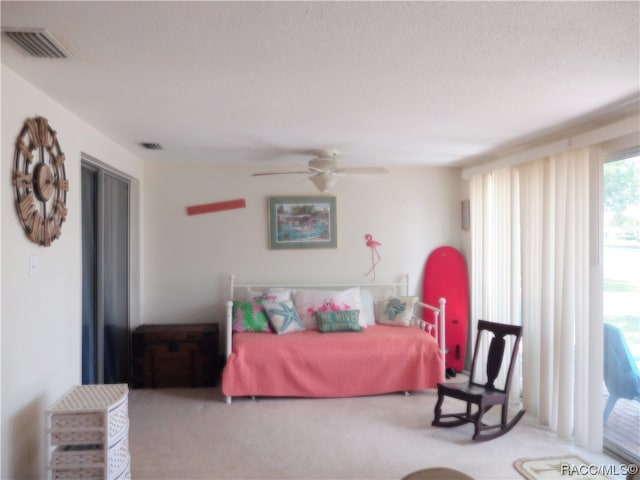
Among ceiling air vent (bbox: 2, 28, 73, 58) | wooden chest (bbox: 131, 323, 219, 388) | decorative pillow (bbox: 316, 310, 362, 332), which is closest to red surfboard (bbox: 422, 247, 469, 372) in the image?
decorative pillow (bbox: 316, 310, 362, 332)

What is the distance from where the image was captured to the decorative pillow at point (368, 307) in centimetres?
449

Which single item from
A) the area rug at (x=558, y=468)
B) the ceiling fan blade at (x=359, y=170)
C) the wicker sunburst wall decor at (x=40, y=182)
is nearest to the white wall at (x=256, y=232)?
the ceiling fan blade at (x=359, y=170)

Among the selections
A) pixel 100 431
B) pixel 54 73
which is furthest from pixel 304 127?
pixel 100 431

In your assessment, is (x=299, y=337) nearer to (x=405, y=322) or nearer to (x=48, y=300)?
(x=405, y=322)

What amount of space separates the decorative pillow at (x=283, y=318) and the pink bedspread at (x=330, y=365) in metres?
0.14

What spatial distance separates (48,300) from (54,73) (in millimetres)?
1239

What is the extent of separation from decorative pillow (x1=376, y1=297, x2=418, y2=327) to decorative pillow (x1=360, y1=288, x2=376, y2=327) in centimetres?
10

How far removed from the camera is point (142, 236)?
449 cm

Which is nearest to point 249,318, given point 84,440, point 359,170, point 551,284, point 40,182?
point 359,170

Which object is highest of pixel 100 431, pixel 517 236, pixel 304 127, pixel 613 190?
pixel 304 127

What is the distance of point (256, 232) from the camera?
15.3 feet

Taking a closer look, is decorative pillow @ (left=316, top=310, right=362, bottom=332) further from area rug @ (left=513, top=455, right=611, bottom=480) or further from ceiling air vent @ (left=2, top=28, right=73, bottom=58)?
ceiling air vent @ (left=2, top=28, right=73, bottom=58)

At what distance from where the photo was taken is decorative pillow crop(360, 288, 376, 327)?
4.49 m

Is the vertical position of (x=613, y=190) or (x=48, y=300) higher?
(x=613, y=190)
